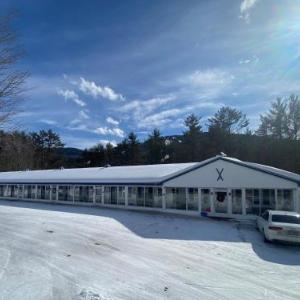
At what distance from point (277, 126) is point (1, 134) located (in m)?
50.7

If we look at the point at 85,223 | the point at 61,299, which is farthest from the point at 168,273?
the point at 85,223

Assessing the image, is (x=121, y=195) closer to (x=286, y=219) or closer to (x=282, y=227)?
(x=286, y=219)

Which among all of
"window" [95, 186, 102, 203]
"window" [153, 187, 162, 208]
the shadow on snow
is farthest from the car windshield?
"window" [95, 186, 102, 203]

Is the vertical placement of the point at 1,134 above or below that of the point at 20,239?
above

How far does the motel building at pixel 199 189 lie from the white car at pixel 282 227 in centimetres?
606

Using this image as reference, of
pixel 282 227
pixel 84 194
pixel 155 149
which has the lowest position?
pixel 282 227

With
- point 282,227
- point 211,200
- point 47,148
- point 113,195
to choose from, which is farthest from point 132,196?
point 47,148

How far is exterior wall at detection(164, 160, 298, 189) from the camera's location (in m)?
23.1

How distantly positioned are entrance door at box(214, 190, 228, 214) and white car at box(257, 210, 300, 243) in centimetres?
734

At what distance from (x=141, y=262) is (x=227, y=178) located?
14.4 m

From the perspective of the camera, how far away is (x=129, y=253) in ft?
42.4

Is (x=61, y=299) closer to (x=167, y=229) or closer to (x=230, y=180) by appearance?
(x=167, y=229)

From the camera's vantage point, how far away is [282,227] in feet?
51.5

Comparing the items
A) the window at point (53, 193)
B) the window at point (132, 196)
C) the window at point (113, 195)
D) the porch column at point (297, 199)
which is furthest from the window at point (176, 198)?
the window at point (53, 193)
